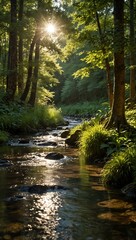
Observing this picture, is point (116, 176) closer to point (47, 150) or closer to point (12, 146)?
point (47, 150)

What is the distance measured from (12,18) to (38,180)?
13502 millimetres

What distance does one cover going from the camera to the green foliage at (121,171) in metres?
7.34

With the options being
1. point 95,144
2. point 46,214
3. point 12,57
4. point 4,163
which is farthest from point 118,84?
point 12,57

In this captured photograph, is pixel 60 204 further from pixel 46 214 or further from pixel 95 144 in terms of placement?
pixel 95 144

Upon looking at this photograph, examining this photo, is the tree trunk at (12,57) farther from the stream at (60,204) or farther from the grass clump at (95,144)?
the stream at (60,204)

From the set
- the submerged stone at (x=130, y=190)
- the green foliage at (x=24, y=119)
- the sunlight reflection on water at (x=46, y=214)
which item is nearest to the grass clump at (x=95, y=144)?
the submerged stone at (x=130, y=190)

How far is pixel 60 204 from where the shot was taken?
6.20 metres

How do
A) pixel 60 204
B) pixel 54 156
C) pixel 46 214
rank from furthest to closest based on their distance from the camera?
pixel 54 156 < pixel 60 204 < pixel 46 214

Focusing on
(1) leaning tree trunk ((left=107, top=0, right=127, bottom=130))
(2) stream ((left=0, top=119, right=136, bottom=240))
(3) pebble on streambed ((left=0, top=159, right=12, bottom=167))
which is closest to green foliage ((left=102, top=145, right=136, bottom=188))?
(2) stream ((left=0, top=119, right=136, bottom=240))

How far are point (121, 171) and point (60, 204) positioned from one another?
5.82 ft

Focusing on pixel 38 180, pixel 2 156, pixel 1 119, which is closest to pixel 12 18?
pixel 1 119

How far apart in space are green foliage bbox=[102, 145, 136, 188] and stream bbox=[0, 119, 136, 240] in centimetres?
26

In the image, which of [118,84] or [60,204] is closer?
[60,204]

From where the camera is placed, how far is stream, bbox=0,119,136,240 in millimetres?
4898
